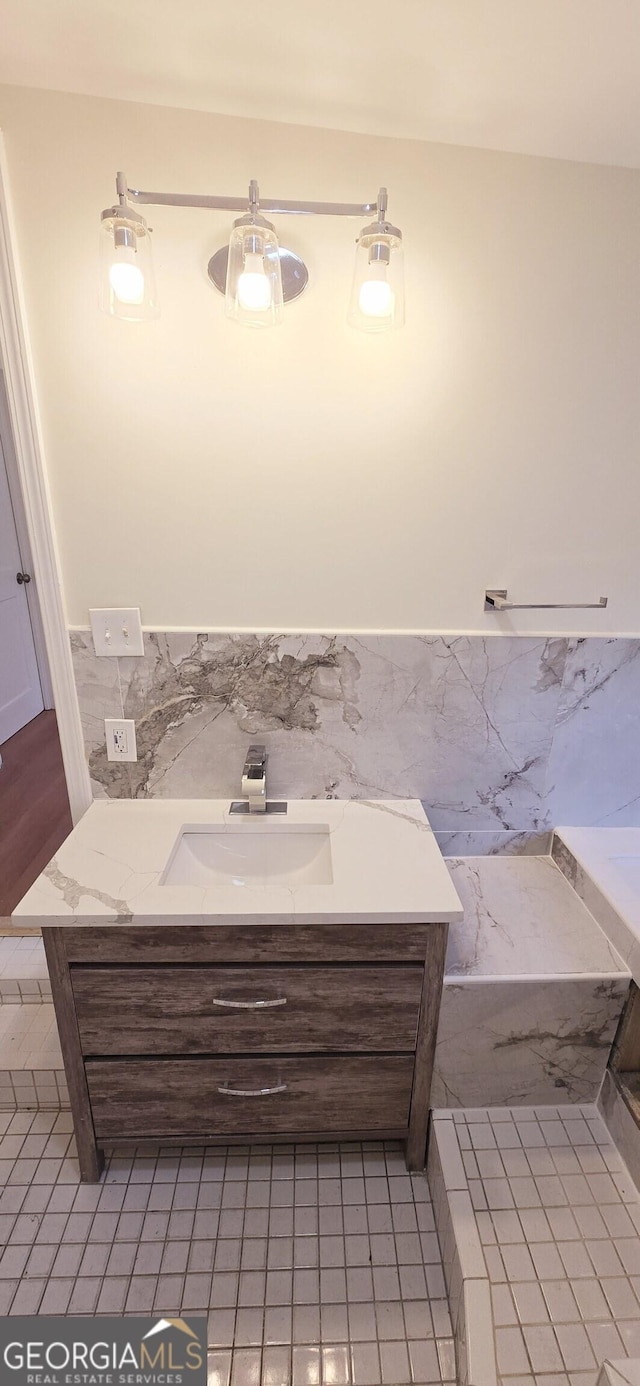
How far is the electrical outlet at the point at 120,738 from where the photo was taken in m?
1.63

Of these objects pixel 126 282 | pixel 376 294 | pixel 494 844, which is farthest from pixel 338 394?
pixel 494 844

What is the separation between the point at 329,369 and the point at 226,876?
1184 mm

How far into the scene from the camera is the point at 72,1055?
1354 mm

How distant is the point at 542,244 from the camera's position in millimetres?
1367

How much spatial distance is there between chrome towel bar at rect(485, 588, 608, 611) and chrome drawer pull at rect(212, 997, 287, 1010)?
1023 millimetres

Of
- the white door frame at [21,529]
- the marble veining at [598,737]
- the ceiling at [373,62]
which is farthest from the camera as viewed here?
the white door frame at [21,529]

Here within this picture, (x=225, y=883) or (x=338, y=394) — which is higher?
(x=338, y=394)

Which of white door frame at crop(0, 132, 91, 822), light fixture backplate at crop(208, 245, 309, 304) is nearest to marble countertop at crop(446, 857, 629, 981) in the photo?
white door frame at crop(0, 132, 91, 822)

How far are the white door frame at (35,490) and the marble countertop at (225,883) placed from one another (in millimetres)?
191

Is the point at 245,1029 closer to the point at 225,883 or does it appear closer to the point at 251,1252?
the point at 225,883

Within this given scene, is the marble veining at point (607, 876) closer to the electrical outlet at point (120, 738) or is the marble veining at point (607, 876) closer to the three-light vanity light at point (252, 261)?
the electrical outlet at point (120, 738)

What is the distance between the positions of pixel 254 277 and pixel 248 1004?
4.71 feet

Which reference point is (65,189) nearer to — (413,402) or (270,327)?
(270,327)

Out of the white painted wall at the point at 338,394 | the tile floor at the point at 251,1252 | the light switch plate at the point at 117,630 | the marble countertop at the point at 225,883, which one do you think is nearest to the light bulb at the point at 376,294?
the white painted wall at the point at 338,394
